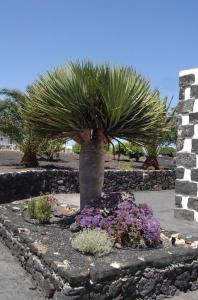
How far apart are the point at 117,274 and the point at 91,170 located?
3005 millimetres

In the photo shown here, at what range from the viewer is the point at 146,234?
21.8 feet

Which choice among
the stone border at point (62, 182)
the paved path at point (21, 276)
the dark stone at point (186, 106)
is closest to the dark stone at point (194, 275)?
the paved path at point (21, 276)

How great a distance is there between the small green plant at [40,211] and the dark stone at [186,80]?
14.4ft

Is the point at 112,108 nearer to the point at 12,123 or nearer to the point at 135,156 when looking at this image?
the point at 12,123

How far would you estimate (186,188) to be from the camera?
1012cm

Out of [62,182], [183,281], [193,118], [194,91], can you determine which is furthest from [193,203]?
[62,182]

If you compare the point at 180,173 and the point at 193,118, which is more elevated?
the point at 193,118

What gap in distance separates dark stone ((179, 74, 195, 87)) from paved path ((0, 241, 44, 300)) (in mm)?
5717

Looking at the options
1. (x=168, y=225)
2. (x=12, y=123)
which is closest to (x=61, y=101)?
(x=168, y=225)

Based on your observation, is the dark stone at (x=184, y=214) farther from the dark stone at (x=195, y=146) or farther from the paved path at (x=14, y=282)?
the paved path at (x=14, y=282)

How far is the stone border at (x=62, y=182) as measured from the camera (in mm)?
12602

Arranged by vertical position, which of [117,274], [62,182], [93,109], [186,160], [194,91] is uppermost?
[194,91]

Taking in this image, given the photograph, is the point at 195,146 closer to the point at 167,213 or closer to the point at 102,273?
the point at 167,213

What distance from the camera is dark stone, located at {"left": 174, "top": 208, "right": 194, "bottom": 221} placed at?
10.0 m
